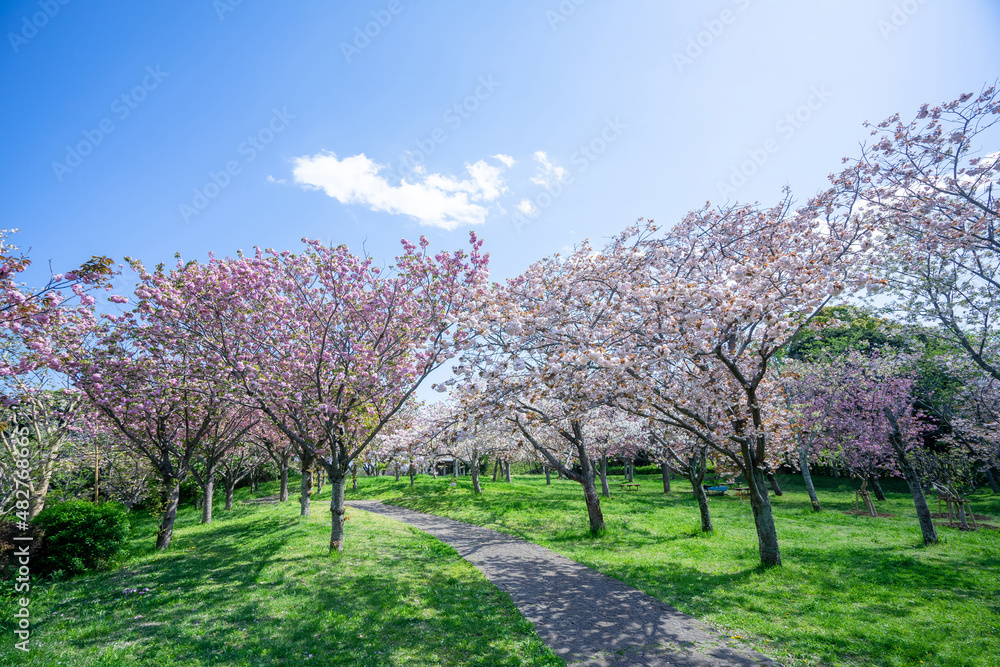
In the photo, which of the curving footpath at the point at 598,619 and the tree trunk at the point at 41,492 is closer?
the curving footpath at the point at 598,619

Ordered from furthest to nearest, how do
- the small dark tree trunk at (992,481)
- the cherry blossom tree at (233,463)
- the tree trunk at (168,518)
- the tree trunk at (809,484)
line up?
1. the small dark tree trunk at (992,481)
2. the cherry blossom tree at (233,463)
3. the tree trunk at (809,484)
4. the tree trunk at (168,518)

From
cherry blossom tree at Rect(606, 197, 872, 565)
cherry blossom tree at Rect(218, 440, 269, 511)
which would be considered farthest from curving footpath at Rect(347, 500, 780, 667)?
cherry blossom tree at Rect(218, 440, 269, 511)

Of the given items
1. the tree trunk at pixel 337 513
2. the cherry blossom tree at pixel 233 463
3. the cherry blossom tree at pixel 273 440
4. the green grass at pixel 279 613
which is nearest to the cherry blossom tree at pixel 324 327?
the tree trunk at pixel 337 513

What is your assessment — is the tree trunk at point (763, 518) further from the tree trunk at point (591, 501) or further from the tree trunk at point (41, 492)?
the tree trunk at point (41, 492)

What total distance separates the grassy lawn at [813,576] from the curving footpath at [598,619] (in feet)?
1.97

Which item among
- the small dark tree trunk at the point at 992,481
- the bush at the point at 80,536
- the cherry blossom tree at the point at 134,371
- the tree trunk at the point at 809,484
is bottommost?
the small dark tree trunk at the point at 992,481

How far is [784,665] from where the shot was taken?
22.0 feet

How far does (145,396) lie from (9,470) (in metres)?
7.53

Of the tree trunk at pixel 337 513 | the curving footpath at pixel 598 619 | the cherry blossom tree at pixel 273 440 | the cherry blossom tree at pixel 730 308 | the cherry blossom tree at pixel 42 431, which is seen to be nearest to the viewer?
the curving footpath at pixel 598 619

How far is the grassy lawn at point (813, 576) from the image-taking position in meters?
7.41

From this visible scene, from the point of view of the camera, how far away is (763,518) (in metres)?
11.8

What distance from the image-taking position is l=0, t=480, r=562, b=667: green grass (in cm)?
686

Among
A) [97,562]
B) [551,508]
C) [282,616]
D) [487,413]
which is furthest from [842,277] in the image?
[97,562]

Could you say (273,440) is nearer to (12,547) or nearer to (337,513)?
(337,513)
